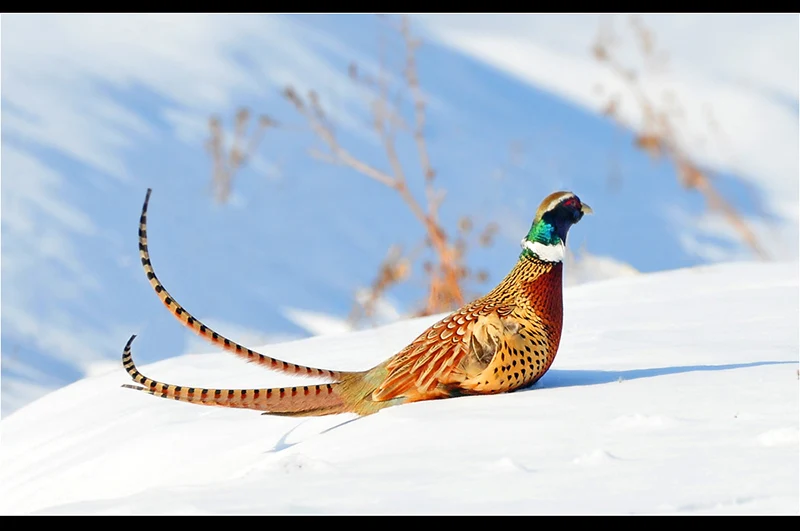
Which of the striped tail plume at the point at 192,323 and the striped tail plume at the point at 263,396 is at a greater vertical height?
the striped tail plume at the point at 192,323

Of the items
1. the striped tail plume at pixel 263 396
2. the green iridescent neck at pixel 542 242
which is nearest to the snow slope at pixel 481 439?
the striped tail plume at pixel 263 396

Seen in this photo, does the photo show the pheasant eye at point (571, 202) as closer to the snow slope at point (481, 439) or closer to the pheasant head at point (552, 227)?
the pheasant head at point (552, 227)

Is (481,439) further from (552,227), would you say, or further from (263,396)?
(552,227)

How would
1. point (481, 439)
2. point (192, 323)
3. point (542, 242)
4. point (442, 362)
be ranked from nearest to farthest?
point (481, 439), point (192, 323), point (442, 362), point (542, 242)

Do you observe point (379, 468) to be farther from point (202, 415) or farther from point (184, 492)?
A: point (202, 415)

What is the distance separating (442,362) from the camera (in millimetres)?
4371

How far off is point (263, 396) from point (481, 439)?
100 cm

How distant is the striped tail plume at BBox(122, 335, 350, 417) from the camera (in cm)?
430

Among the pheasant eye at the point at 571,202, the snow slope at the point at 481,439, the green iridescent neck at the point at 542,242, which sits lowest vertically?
the snow slope at the point at 481,439

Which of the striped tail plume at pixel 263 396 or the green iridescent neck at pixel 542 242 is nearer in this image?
the striped tail plume at pixel 263 396

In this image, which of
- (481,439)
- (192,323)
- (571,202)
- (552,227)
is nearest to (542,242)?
(552,227)

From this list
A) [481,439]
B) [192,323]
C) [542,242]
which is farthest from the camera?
[542,242]

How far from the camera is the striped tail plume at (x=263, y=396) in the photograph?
14.1ft

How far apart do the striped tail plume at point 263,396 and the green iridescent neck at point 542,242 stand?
0.90 m
